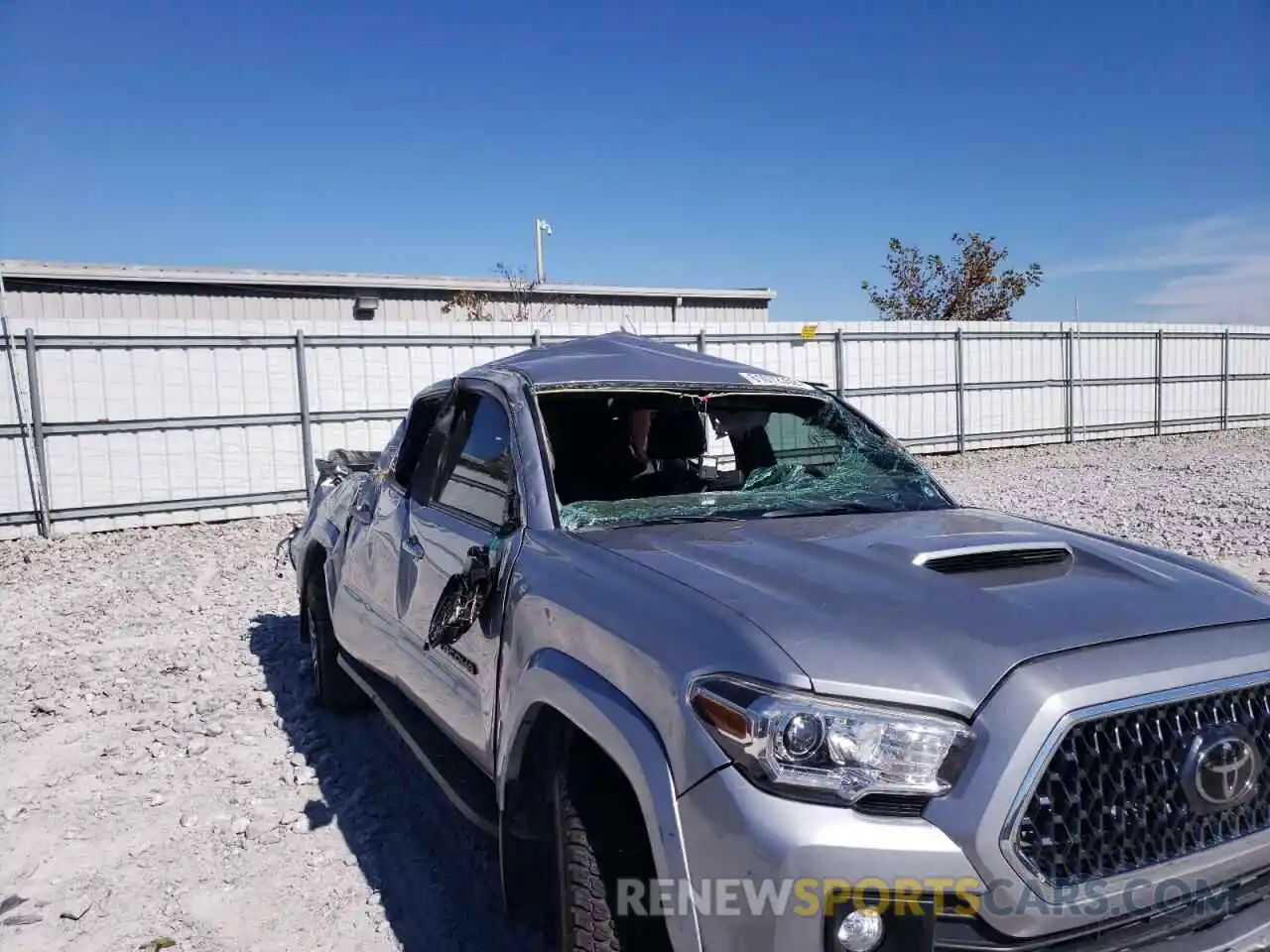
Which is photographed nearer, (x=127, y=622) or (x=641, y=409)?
(x=641, y=409)

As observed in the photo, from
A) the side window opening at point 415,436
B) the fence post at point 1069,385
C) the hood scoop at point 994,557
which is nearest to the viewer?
the hood scoop at point 994,557

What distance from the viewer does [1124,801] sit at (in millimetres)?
1754

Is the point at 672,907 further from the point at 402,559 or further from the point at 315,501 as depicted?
the point at 315,501

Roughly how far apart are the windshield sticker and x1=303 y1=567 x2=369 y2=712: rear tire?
253cm

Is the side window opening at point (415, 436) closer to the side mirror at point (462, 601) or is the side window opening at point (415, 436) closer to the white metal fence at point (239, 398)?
the side mirror at point (462, 601)

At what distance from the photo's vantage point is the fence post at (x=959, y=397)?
1731 centimetres

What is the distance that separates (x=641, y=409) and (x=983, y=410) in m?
15.8

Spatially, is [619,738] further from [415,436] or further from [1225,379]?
[1225,379]

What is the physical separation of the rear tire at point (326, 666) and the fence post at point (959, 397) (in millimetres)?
14527

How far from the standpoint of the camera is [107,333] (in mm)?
10953

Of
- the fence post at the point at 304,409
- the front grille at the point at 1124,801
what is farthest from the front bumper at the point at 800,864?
the fence post at the point at 304,409

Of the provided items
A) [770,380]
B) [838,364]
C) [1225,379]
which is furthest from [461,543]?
[1225,379]

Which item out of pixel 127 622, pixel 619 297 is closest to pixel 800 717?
pixel 127 622

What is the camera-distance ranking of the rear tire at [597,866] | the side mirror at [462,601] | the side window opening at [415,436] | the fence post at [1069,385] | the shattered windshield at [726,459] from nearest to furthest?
the rear tire at [597,866] → the side mirror at [462,601] → the shattered windshield at [726,459] → the side window opening at [415,436] → the fence post at [1069,385]
